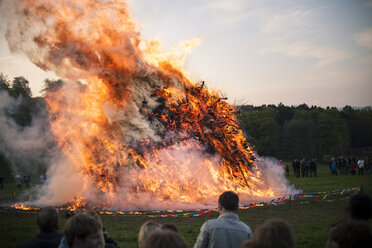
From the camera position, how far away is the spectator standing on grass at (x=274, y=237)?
2711 millimetres

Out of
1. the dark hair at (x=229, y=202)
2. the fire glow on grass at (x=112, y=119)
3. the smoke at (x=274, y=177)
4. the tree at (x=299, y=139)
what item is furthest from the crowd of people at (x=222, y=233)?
the tree at (x=299, y=139)

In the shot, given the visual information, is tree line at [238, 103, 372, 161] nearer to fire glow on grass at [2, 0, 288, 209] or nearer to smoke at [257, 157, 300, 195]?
smoke at [257, 157, 300, 195]

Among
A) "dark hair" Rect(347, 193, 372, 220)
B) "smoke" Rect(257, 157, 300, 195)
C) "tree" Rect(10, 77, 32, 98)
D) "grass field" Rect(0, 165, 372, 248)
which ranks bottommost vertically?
"grass field" Rect(0, 165, 372, 248)

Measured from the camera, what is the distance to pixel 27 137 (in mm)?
20719

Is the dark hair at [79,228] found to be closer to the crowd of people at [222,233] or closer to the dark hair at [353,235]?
the crowd of people at [222,233]

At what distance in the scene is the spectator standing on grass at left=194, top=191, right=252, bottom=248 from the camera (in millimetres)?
4129

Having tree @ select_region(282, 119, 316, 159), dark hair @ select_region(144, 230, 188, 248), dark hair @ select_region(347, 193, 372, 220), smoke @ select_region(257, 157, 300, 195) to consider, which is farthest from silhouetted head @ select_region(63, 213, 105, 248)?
tree @ select_region(282, 119, 316, 159)

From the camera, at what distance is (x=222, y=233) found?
4160 millimetres

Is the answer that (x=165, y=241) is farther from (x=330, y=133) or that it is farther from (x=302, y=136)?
(x=330, y=133)

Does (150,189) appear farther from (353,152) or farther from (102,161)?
(353,152)

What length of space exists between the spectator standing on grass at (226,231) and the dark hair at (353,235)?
1.60m

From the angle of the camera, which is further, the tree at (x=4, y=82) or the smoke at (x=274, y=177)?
the tree at (x=4, y=82)

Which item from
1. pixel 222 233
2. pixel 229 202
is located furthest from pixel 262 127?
pixel 222 233

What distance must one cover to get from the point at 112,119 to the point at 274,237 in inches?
545
